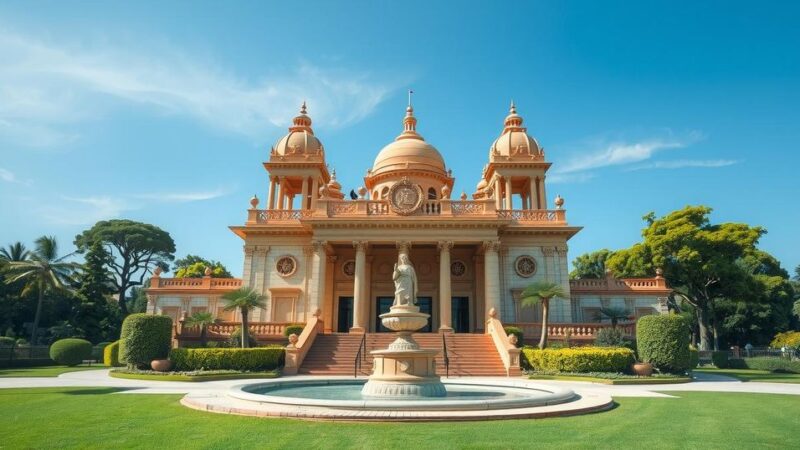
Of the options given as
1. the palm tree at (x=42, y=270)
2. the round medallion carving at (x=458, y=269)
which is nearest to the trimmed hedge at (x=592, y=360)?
the round medallion carving at (x=458, y=269)

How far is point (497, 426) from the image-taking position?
911 cm

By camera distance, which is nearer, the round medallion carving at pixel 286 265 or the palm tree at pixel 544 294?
the palm tree at pixel 544 294

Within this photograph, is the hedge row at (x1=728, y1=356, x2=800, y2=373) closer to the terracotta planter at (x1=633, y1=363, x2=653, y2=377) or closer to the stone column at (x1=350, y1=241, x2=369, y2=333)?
the terracotta planter at (x1=633, y1=363, x2=653, y2=377)

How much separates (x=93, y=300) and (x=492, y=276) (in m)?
38.9

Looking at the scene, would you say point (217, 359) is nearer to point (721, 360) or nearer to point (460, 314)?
point (460, 314)

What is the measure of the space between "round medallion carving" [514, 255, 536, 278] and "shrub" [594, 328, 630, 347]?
8.11 meters

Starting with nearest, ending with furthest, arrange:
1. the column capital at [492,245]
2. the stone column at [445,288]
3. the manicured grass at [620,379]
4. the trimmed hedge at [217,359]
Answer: the manicured grass at [620,379] → the trimmed hedge at [217,359] → the stone column at [445,288] → the column capital at [492,245]

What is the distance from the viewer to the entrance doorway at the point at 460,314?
35469 mm

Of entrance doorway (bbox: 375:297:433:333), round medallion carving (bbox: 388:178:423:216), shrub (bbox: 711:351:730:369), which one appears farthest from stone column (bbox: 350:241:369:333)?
shrub (bbox: 711:351:730:369)

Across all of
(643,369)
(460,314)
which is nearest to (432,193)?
(460,314)

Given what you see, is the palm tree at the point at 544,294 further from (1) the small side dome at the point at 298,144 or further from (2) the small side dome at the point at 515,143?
(1) the small side dome at the point at 298,144

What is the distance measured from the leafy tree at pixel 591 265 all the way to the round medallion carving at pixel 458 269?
35.6 metres

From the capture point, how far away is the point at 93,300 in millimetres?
47188

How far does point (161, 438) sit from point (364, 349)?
18075 mm
